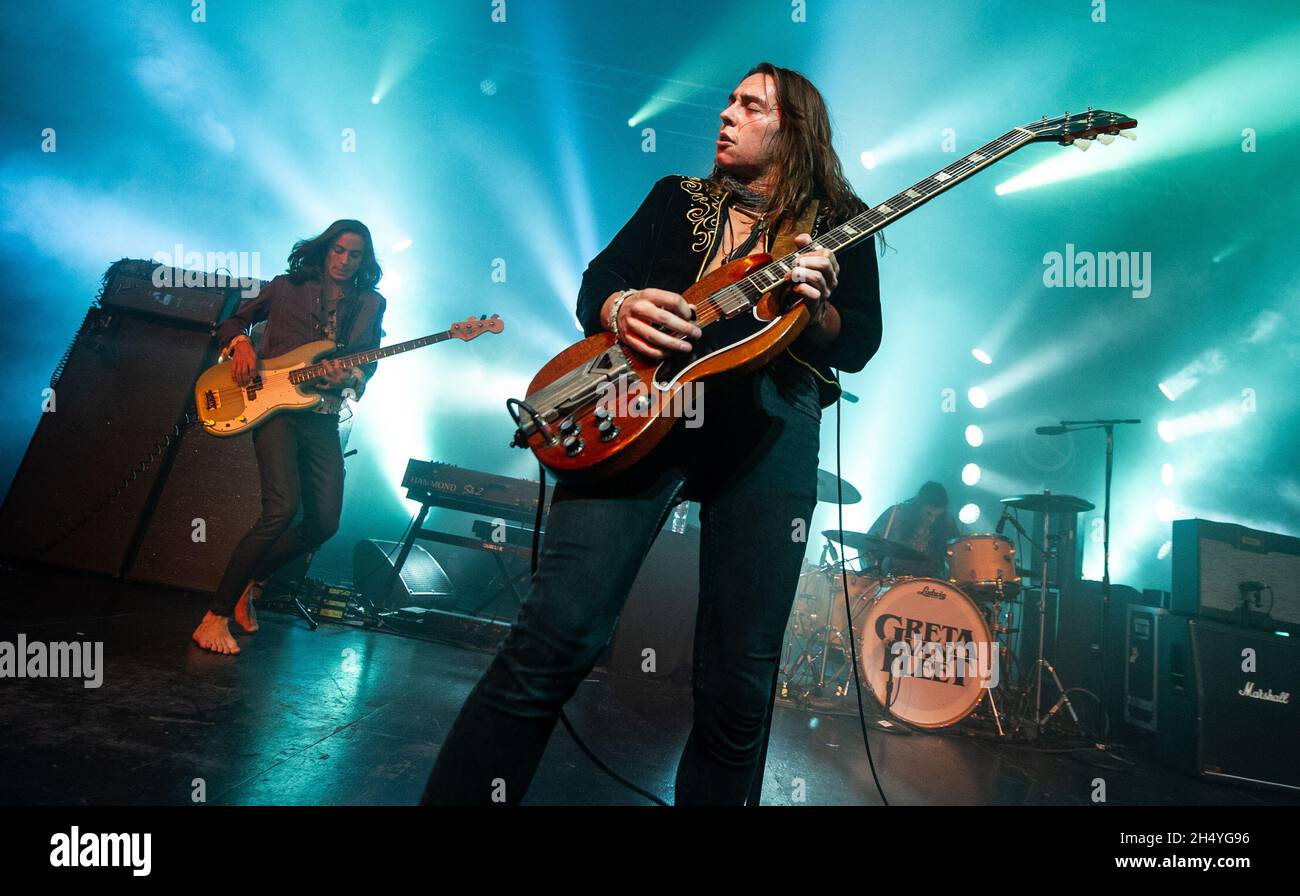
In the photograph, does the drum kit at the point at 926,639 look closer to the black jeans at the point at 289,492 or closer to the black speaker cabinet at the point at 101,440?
the black jeans at the point at 289,492

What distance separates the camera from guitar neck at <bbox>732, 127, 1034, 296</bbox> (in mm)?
1473

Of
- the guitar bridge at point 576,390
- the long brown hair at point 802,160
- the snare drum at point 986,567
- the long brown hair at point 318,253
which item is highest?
the long brown hair at point 318,253

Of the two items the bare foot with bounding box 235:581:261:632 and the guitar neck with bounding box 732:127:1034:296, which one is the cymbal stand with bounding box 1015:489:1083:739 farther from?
the bare foot with bounding box 235:581:261:632

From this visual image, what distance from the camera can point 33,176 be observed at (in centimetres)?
538

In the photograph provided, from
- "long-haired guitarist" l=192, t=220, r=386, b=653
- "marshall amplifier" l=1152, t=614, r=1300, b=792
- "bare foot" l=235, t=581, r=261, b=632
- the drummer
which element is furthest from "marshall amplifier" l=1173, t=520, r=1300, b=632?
"bare foot" l=235, t=581, r=261, b=632

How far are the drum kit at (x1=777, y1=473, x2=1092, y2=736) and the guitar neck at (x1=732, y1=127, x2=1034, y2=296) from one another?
332cm

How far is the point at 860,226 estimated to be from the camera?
162 centimetres

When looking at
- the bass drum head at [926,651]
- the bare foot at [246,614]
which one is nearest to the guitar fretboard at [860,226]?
the bare foot at [246,614]

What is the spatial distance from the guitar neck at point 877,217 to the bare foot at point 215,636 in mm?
3262

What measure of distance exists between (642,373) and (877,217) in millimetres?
840

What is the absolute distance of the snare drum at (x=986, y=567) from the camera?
5.13 meters

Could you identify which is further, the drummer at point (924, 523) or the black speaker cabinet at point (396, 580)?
the drummer at point (924, 523)
